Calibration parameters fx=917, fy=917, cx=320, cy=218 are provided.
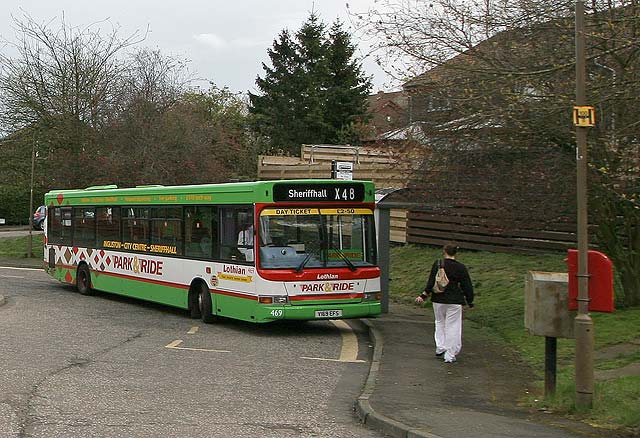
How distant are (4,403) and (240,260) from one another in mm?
6740

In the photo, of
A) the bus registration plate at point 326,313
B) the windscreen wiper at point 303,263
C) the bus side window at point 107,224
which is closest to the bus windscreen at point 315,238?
the windscreen wiper at point 303,263

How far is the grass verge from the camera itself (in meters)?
8.82

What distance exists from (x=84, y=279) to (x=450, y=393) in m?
14.6

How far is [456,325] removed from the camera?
12.2m

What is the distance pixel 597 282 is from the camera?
8.62m

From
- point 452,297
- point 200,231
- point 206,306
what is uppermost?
point 200,231

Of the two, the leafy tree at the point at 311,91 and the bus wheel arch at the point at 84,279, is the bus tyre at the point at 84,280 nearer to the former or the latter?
the bus wheel arch at the point at 84,279

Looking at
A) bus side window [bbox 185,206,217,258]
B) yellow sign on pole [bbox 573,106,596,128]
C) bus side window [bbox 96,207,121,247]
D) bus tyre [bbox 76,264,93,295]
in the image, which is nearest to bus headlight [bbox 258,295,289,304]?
bus side window [bbox 185,206,217,258]

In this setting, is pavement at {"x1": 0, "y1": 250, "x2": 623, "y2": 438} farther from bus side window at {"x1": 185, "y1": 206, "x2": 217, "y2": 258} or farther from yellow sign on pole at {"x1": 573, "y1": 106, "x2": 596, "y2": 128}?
bus side window at {"x1": 185, "y1": 206, "x2": 217, "y2": 258}

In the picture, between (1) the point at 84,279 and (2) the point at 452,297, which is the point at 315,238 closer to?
(2) the point at 452,297

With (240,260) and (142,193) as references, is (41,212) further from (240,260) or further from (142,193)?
(240,260)

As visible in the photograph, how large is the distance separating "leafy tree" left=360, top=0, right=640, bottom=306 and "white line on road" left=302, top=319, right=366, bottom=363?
130 inches

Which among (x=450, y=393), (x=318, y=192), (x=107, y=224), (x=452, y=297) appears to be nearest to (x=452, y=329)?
(x=452, y=297)

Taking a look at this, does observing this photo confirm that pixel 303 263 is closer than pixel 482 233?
Yes
